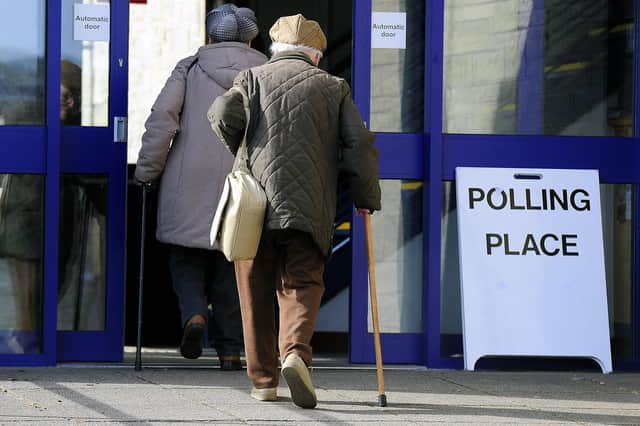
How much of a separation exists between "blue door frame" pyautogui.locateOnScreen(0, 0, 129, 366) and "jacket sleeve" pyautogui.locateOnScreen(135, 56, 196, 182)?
0.26 meters

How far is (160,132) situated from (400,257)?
1.43 metres

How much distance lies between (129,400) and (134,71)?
18.2 feet

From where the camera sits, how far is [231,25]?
23.2ft

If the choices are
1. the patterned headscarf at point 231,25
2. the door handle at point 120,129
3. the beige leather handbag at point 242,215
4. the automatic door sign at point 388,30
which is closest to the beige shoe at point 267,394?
the beige leather handbag at point 242,215

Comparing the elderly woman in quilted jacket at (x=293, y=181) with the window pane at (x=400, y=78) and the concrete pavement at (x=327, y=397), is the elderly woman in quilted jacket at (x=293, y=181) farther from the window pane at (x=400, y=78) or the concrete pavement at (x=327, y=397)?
the window pane at (x=400, y=78)

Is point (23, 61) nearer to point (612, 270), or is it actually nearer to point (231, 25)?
point (231, 25)

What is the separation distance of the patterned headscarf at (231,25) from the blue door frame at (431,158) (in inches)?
21.5

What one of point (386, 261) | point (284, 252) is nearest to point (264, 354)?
point (284, 252)

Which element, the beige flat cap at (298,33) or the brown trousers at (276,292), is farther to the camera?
the beige flat cap at (298,33)

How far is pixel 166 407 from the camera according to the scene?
5.59 metres

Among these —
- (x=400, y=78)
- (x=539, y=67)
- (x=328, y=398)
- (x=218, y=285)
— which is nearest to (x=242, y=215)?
(x=328, y=398)

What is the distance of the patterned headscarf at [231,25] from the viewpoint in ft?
23.2

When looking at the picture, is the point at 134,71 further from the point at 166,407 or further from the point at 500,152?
the point at 166,407

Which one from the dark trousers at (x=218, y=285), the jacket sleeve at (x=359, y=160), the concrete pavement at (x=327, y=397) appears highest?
the jacket sleeve at (x=359, y=160)
